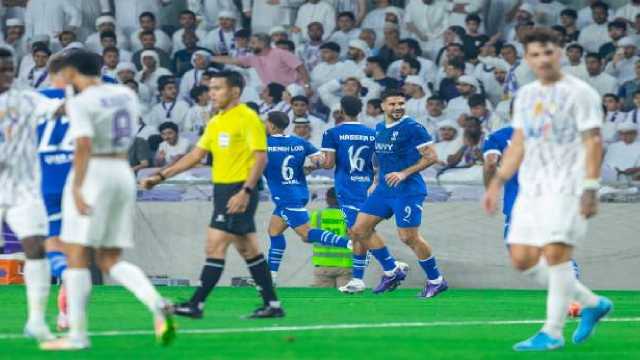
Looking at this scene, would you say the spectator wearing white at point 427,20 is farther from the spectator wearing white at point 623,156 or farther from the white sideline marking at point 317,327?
the white sideline marking at point 317,327

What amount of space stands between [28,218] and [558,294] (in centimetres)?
384

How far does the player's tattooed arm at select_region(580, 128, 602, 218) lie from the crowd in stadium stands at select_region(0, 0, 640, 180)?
444 inches

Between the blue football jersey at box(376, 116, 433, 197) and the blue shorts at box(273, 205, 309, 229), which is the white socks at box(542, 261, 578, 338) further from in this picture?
the blue shorts at box(273, 205, 309, 229)

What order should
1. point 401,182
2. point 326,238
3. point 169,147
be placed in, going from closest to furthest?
point 401,182 < point 326,238 < point 169,147

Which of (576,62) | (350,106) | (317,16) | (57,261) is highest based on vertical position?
(317,16)

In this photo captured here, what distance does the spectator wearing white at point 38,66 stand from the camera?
26.6 metres

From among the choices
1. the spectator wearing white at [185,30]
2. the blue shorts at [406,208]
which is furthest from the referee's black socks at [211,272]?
the spectator wearing white at [185,30]

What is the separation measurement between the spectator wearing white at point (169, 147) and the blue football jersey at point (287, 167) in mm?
3422

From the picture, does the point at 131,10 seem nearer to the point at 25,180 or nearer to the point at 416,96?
the point at 416,96

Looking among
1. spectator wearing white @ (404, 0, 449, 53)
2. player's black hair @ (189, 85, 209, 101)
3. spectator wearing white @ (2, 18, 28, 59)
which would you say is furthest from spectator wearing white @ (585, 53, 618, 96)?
spectator wearing white @ (2, 18, 28, 59)

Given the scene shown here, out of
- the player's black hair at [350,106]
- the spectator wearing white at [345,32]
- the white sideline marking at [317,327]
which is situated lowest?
the white sideline marking at [317,327]

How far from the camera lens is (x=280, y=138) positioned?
21062 millimetres

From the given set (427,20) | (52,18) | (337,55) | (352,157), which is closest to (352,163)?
(352,157)

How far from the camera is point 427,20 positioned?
2662 centimetres
